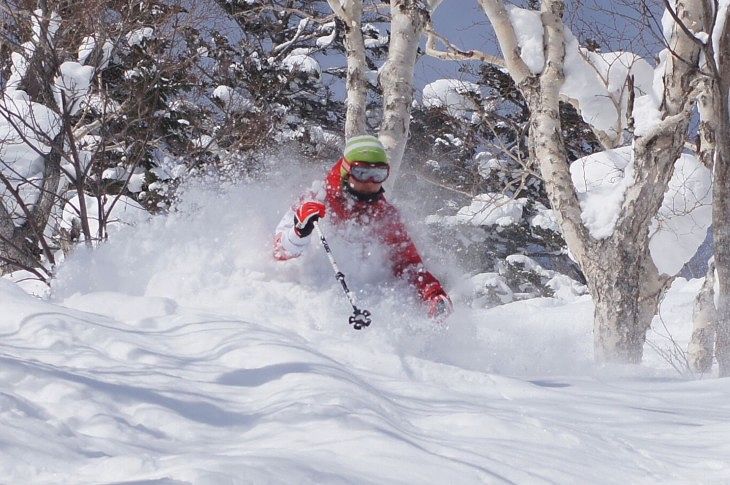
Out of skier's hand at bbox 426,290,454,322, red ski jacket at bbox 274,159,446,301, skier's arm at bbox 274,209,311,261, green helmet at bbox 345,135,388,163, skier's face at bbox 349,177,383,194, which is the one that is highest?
green helmet at bbox 345,135,388,163

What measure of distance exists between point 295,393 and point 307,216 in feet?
8.35

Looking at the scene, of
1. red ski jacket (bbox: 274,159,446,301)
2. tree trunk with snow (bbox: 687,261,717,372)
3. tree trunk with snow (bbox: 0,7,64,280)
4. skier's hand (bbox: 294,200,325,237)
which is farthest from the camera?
tree trunk with snow (bbox: 0,7,64,280)

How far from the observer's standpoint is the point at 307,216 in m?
5.38

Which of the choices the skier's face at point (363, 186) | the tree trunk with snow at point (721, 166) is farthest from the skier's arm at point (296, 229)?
the tree trunk with snow at point (721, 166)

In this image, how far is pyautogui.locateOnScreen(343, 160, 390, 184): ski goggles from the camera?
592 centimetres

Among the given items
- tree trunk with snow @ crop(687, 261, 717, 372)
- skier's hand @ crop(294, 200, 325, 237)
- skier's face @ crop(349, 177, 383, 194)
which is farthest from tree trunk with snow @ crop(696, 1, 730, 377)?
skier's hand @ crop(294, 200, 325, 237)

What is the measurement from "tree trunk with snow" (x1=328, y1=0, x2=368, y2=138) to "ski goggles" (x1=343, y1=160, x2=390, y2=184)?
146 cm

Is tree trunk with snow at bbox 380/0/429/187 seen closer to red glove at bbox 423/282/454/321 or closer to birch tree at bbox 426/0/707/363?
birch tree at bbox 426/0/707/363

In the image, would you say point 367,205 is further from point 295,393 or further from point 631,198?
point 295,393

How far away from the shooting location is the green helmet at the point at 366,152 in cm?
593

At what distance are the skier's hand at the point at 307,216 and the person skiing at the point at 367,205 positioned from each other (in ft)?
0.66

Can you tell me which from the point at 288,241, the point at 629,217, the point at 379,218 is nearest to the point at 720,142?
the point at 629,217

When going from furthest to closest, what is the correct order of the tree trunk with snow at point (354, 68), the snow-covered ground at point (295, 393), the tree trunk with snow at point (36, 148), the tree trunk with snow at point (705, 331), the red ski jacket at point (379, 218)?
the tree trunk with snow at point (36, 148)
the tree trunk with snow at point (354, 68)
the tree trunk with snow at point (705, 331)
the red ski jacket at point (379, 218)
the snow-covered ground at point (295, 393)

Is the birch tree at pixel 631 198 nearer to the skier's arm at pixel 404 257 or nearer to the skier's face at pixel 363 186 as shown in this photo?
the skier's arm at pixel 404 257
